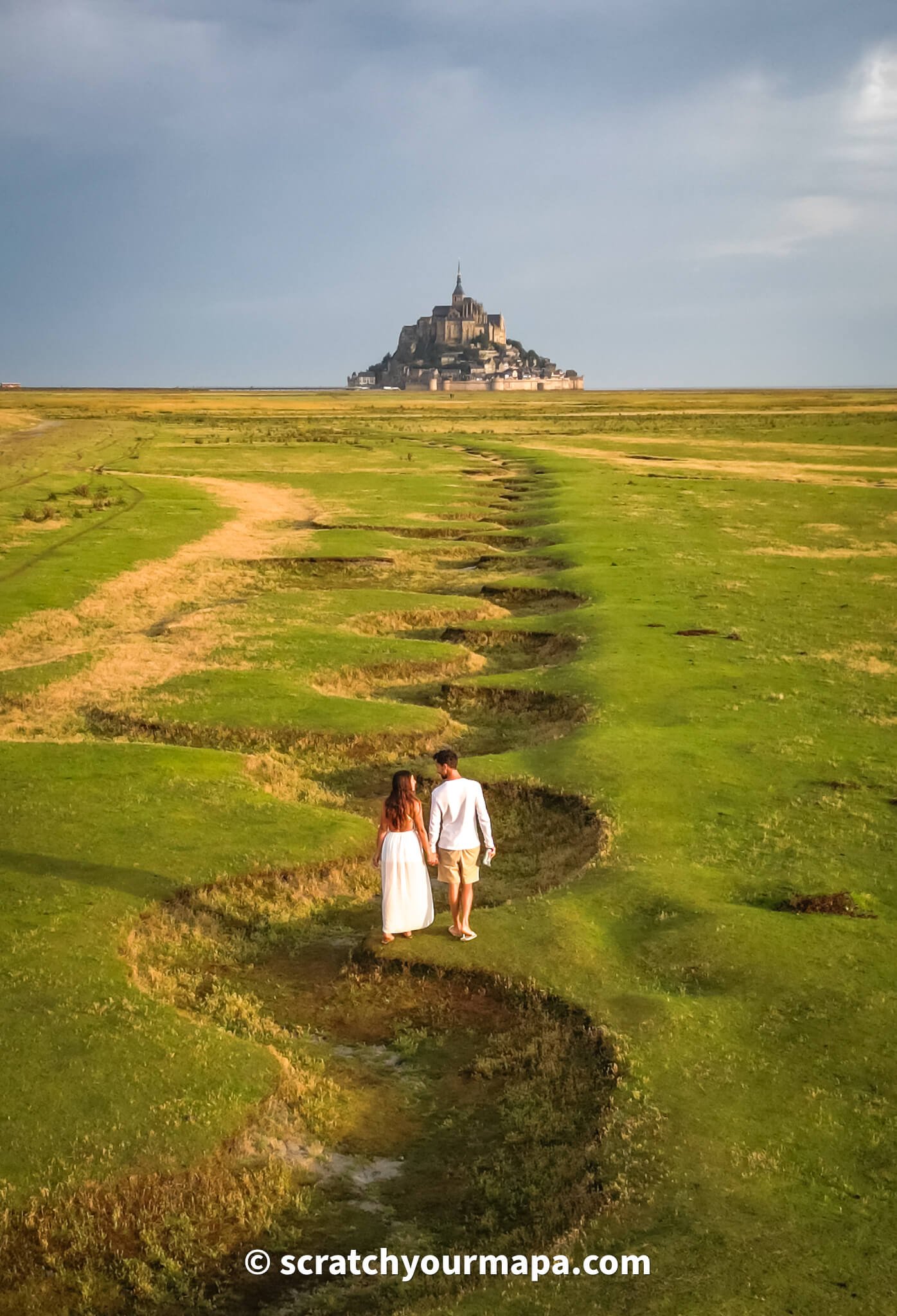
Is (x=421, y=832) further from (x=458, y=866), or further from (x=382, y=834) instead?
(x=458, y=866)

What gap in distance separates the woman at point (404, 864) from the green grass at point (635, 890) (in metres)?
0.33

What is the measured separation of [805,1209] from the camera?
7.14 metres

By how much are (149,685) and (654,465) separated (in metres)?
50.3

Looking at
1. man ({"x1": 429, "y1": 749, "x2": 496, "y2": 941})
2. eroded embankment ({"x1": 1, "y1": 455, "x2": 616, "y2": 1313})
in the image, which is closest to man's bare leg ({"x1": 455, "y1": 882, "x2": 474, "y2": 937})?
man ({"x1": 429, "y1": 749, "x2": 496, "y2": 941})

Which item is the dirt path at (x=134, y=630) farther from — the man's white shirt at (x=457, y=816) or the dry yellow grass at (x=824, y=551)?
the dry yellow grass at (x=824, y=551)

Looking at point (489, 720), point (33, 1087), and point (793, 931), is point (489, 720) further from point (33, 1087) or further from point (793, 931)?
point (33, 1087)

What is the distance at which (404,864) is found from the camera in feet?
36.0

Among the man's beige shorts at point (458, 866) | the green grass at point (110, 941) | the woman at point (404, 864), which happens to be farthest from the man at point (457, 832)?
the green grass at point (110, 941)

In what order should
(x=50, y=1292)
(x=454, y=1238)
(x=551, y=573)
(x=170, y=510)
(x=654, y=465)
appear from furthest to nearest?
(x=654, y=465)
(x=170, y=510)
(x=551, y=573)
(x=454, y=1238)
(x=50, y=1292)

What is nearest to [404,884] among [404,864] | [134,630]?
[404,864]

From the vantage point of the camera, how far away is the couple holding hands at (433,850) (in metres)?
11.0

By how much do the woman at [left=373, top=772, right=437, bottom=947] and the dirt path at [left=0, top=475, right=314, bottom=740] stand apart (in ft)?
27.3

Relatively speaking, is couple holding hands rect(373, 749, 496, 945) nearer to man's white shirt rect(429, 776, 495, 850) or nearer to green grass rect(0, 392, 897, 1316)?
man's white shirt rect(429, 776, 495, 850)

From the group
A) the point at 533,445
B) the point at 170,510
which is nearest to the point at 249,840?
the point at 170,510
